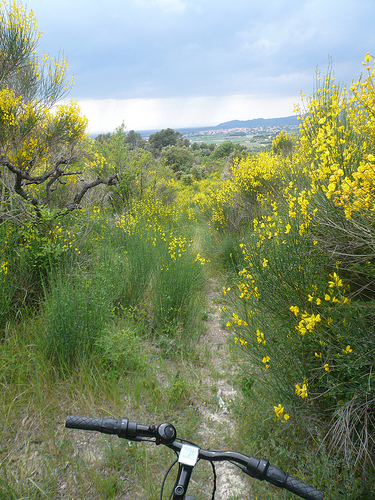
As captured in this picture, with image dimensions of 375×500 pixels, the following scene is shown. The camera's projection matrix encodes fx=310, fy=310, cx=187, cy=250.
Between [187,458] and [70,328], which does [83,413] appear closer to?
[70,328]

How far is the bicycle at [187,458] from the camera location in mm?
878

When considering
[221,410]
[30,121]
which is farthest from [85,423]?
[30,121]

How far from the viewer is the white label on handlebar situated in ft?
2.94

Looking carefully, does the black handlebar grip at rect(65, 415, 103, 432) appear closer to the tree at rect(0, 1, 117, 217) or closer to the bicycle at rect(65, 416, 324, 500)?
the bicycle at rect(65, 416, 324, 500)

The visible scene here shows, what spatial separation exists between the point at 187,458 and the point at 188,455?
10mm

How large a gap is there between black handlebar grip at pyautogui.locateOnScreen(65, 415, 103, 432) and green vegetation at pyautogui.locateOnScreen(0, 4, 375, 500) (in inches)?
45.6

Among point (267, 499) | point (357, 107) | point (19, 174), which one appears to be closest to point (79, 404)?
point (267, 499)

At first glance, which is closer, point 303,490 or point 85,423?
point 303,490

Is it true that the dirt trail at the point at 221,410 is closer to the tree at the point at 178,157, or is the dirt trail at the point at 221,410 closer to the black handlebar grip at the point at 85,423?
the black handlebar grip at the point at 85,423

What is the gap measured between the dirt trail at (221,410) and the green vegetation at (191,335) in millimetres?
89

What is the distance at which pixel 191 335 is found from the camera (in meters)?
3.67

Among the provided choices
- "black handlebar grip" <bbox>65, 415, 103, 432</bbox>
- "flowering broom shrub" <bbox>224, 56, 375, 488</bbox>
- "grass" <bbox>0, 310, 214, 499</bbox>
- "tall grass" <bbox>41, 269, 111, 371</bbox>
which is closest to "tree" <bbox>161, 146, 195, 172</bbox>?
"tall grass" <bbox>41, 269, 111, 371</bbox>

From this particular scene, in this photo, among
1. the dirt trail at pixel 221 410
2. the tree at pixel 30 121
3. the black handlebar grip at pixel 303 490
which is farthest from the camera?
the tree at pixel 30 121

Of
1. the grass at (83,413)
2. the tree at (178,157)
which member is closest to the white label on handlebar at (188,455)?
the grass at (83,413)
